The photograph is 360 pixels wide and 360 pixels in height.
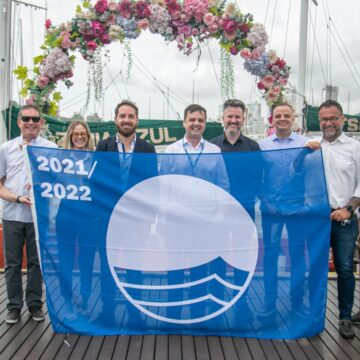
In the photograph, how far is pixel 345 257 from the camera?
383 cm

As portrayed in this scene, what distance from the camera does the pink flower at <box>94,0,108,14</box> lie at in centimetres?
573

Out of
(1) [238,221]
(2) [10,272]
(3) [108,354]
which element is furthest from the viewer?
(2) [10,272]

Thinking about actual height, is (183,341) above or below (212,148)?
below

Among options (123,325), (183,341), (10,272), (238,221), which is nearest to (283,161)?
(238,221)

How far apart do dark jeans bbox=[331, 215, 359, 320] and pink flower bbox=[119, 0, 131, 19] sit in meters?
3.84

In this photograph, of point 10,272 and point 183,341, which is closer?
point 183,341

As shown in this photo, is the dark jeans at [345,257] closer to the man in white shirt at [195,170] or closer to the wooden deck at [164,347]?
the wooden deck at [164,347]

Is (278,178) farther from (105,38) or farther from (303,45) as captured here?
(303,45)

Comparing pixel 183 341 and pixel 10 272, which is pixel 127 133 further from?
pixel 183 341

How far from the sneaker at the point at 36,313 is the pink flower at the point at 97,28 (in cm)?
359

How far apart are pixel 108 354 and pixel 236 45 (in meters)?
4.37

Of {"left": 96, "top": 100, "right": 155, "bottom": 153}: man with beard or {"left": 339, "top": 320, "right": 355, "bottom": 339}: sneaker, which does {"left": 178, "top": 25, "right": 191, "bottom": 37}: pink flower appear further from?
{"left": 339, "top": 320, "right": 355, "bottom": 339}: sneaker

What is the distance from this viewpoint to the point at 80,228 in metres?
3.77

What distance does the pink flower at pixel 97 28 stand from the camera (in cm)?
582
